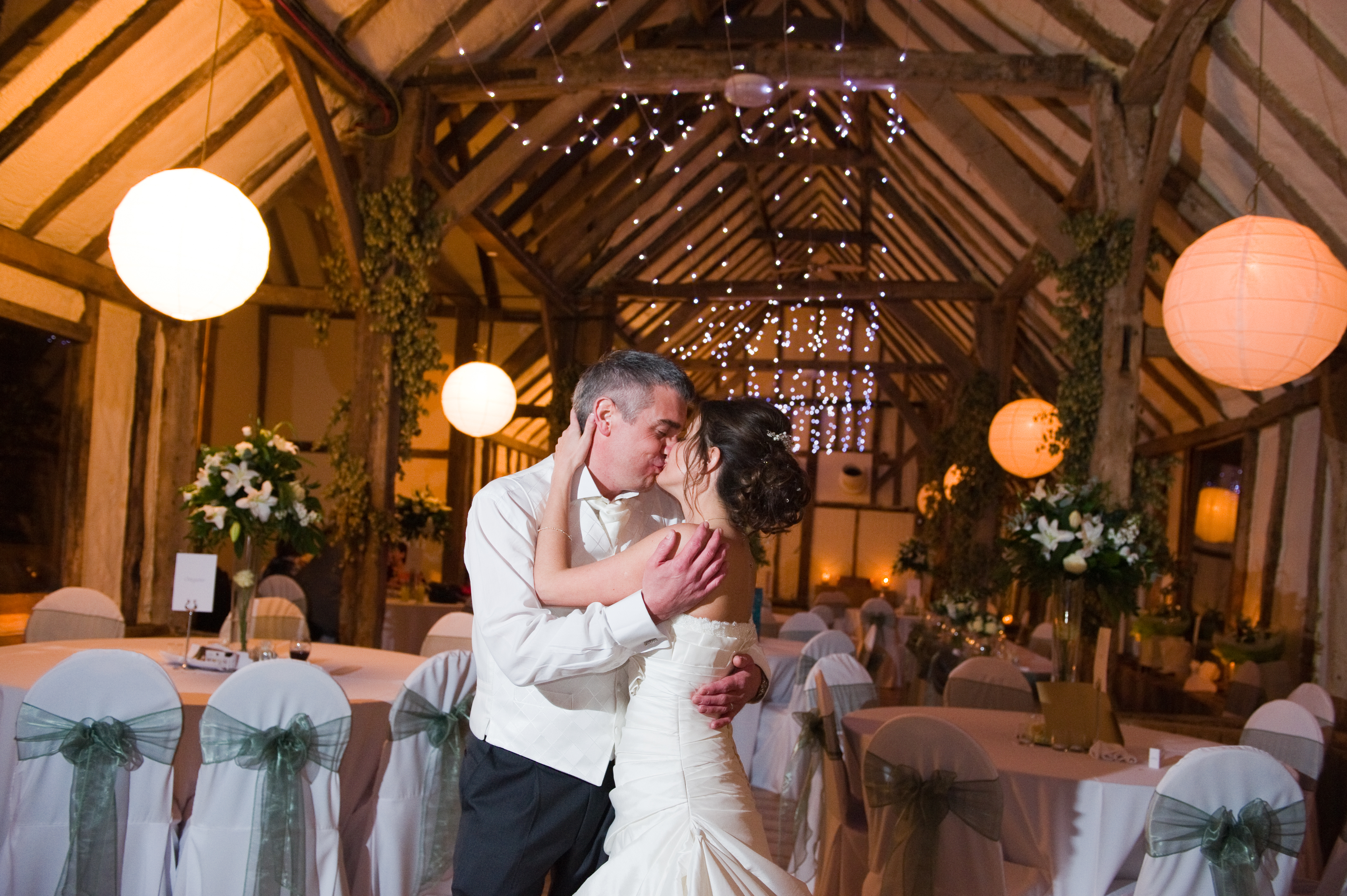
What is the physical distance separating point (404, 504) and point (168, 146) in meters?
3.43

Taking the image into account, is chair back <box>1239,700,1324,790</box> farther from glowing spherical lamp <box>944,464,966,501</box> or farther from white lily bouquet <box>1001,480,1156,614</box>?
glowing spherical lamp <box>944,464,966,501</box>

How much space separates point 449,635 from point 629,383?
10.6 ft

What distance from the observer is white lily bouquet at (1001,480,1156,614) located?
346 centimetres

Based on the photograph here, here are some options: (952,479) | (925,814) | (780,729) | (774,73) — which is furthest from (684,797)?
(952,479)

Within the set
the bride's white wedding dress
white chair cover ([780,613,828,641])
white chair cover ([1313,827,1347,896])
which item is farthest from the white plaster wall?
white chair cover ([1313,827,1347,896])

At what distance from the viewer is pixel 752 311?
779 inches

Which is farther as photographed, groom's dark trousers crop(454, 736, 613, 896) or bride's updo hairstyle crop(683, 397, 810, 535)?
bride's updo hairstyle crop(683, 397, 810, 535)

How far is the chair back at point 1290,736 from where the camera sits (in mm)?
3639

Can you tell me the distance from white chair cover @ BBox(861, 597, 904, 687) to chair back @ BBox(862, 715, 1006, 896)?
520 centimetres

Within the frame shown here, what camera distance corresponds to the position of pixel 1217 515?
9977 mm

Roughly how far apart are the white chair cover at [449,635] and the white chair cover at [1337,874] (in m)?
3.21

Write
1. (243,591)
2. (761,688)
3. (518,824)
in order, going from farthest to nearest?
(243,591) → (761,688) → (518,824)

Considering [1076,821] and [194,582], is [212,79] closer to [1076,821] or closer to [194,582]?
[194,582]

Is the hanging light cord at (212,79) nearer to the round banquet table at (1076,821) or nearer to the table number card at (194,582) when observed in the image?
the table number card at (194,582)
